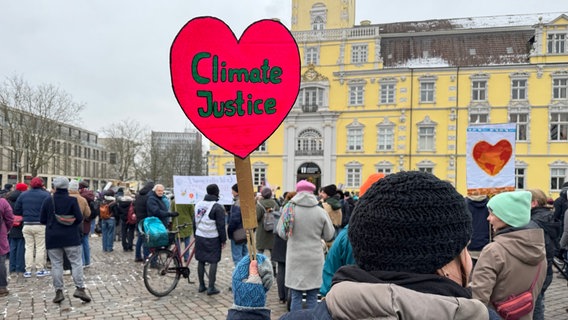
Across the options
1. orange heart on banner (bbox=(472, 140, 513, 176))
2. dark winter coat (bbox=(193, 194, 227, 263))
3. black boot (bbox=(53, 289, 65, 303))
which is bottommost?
black boot (bbox=(53, 289, 65, 303))

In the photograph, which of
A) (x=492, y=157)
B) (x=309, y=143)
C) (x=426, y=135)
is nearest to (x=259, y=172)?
(x=309, y=143)

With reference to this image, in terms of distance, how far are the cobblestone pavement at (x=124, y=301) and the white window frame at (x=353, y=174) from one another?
25.5 m

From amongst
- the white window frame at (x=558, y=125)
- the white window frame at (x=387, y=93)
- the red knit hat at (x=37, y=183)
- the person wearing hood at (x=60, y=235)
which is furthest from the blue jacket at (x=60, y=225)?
the white window frame at (x=558, y=125)

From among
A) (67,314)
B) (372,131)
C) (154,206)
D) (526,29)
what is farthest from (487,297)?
(526,29)

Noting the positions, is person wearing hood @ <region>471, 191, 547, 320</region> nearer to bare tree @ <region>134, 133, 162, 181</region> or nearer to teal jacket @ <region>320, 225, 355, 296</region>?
teal jacket @ <region>320, 225, 355, 296</region>

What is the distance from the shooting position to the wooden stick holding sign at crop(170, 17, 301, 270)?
2.23m

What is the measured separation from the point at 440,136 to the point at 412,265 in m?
34.3

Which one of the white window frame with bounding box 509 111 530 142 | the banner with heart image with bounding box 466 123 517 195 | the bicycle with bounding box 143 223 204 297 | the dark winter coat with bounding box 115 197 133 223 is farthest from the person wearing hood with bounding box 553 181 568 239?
the white window frame with bounding box 509 111 530 142

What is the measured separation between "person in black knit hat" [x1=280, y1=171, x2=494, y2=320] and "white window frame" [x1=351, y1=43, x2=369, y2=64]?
34966 millimetres

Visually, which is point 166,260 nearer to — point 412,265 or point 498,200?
point 498,200

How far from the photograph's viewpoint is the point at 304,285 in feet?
17.5

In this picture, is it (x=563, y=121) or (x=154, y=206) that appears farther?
(x=563, y=121)

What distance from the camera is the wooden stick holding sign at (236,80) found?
2227 mm

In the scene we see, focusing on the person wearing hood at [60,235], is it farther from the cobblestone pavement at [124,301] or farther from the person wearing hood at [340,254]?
the person wearing hood at [340,254]
